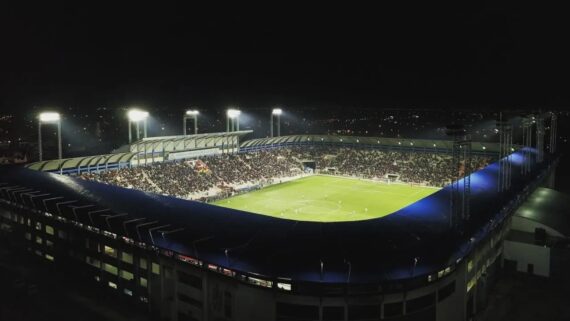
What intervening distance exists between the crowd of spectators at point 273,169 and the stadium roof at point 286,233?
16592mm

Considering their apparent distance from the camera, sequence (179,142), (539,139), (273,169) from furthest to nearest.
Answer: (273,169), (179,142), (539,139)

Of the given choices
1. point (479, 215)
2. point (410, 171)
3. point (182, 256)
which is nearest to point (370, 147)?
point (410, 171)

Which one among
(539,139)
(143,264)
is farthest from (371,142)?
(143,264)

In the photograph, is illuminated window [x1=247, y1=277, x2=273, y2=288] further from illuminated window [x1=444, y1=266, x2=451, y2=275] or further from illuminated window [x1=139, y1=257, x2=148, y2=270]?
illuminated window [x1=444, y1=266, x2=451, y2=275]

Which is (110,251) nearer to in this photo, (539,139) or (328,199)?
(328,199)

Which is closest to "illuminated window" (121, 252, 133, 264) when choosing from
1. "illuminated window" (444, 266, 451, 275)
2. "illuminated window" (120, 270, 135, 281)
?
"illuminated window" (120, 270, 135, 281)

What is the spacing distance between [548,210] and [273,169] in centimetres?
3668

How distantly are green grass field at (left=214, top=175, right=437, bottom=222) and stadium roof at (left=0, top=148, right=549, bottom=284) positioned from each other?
14.0 meters

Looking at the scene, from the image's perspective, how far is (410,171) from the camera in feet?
218

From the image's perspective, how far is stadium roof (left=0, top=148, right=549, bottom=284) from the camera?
21909 millimetres

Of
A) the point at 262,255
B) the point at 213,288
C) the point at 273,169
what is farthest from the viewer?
the point at 273,169

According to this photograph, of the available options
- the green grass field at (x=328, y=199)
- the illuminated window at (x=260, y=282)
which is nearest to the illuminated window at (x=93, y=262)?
the illuminated window at (x=260, y=282)

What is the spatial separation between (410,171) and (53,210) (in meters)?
47.5

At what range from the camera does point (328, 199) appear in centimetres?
5491
